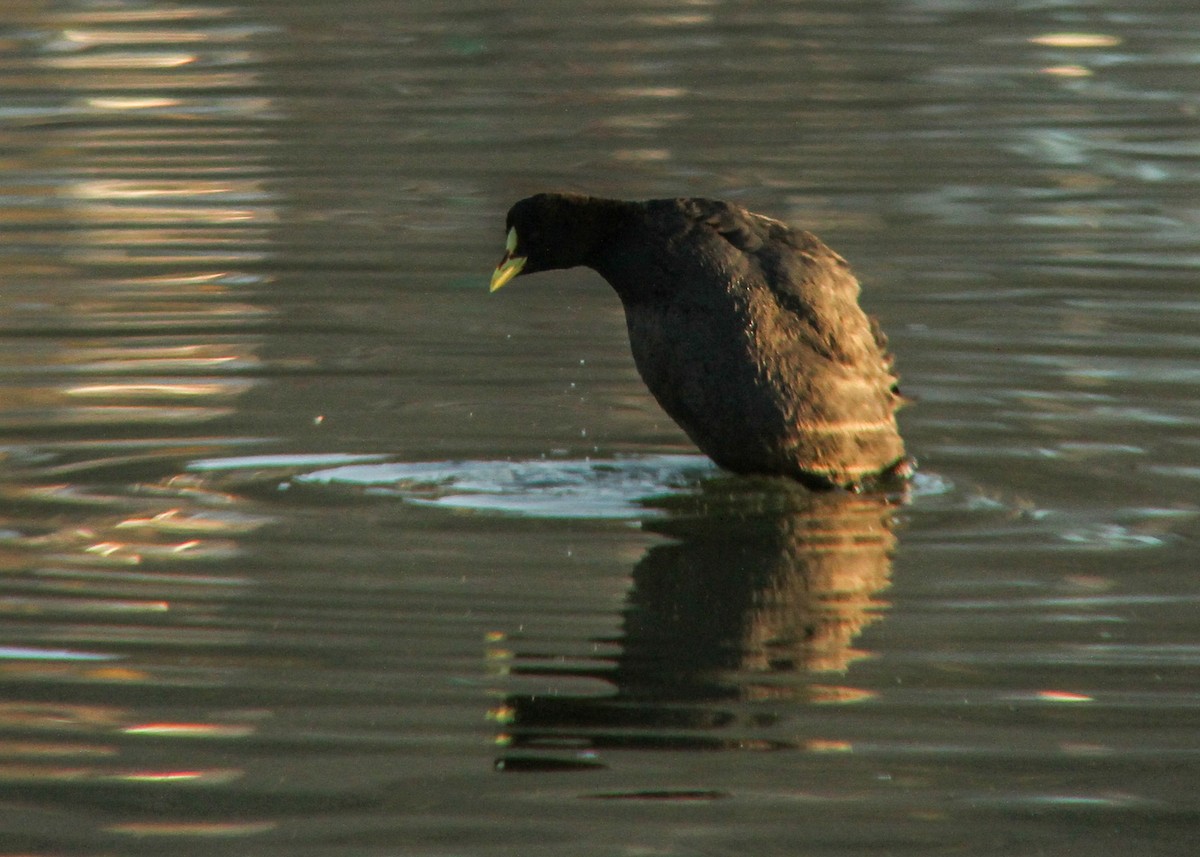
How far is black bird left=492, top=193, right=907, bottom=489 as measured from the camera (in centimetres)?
739

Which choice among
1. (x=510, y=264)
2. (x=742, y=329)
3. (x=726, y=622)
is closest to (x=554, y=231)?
(x=510, y=264)

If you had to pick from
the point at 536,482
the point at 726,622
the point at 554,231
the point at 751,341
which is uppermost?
the point at 554,231

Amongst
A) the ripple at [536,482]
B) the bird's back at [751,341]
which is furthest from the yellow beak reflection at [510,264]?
the ripple at [536,482]

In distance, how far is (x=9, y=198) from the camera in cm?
1391

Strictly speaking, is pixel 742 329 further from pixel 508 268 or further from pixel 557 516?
pixel 508 268

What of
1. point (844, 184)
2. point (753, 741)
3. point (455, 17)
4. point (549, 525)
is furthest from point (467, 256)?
point (455, 17)

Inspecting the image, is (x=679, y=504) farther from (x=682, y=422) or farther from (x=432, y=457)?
(x=432, y=457)

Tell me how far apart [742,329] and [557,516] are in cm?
85

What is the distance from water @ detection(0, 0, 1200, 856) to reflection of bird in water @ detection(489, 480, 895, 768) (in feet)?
0.06

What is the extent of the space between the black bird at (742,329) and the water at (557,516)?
0.25 meters

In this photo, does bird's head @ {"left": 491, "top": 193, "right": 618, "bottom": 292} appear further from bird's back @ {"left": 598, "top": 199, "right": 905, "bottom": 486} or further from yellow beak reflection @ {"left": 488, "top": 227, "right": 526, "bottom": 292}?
bird's back @ {"left": 598, "top": 199, "right": 905, "bottom": 486}

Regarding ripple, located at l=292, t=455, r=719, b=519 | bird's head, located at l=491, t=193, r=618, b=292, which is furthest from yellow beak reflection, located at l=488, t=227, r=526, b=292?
ripple, located at l=292, t=455, r=719, b=519

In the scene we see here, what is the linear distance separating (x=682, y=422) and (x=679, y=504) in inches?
11.3

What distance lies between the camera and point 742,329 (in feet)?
24.2
